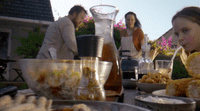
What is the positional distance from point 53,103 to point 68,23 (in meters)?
2.65

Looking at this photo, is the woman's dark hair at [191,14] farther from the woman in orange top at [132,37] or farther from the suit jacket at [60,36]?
the woman in orange top at [132,37]

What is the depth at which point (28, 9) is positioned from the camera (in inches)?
328

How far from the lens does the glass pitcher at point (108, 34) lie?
3.07 feet

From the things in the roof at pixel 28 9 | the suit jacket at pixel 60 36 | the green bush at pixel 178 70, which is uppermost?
the roof at pixel 28 9

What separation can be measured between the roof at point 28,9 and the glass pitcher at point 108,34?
7.66 m

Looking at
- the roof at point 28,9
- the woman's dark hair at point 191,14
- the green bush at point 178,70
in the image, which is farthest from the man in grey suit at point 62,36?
the roof at point 28,9

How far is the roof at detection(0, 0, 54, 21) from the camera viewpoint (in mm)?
7755

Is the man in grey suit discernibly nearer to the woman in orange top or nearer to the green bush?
the woman in orange top

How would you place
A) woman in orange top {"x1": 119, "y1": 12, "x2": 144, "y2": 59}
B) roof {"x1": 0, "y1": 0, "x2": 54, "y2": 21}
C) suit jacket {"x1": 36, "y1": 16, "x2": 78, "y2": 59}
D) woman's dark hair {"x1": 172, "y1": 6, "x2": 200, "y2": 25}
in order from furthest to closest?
roof {"x1": 0, "y1": 0, "x2": 54, "y2": 21}
woman in orange top {"x1": 119, "y1": 12, "x2": 144, "y2": 59}
suit jacket {"x1": 36, "y1": 16, "x2": 78, "y2": 59}
woman's dark hair {"x1": 172, "y1": 6, "x2": 200, "y2": 25}

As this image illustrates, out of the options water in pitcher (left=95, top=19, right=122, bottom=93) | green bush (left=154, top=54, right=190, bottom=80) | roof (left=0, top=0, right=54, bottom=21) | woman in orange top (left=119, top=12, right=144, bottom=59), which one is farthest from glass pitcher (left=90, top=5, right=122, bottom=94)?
roof (left=0, top=0, right=54, bottom=21)

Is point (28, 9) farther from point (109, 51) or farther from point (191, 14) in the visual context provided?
point (109, 51)

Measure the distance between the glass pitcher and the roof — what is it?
25.1 feet

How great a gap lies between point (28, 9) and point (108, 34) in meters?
8.38

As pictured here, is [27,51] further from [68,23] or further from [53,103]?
[53,103]
